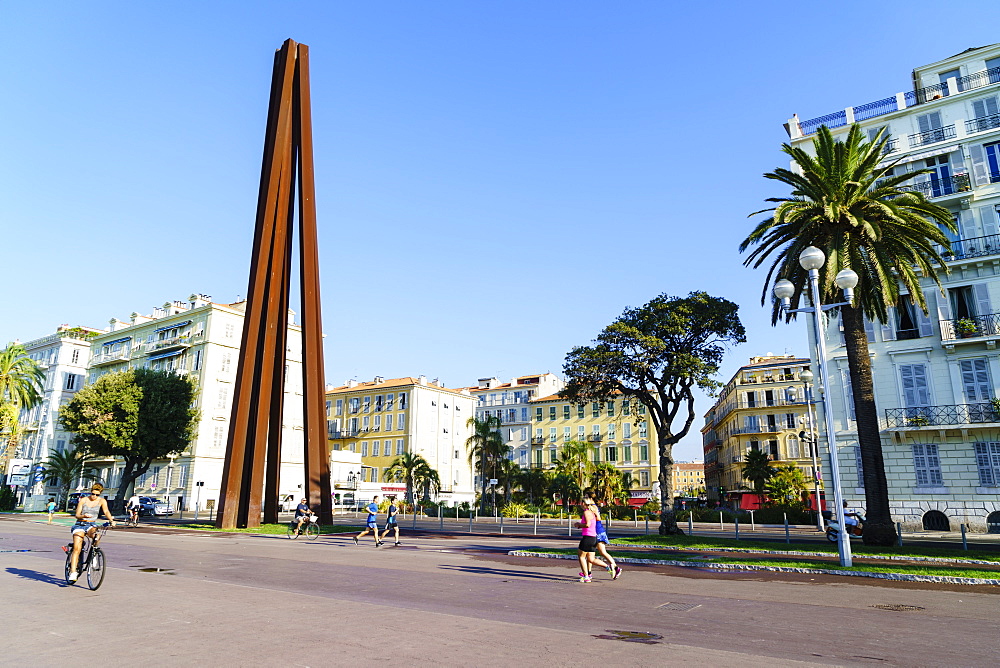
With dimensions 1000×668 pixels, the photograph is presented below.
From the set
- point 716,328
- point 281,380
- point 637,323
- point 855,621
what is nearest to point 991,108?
point 716,328

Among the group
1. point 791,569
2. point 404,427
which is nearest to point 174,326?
point 404,427

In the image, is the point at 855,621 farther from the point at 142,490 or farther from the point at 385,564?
the point at 142,490

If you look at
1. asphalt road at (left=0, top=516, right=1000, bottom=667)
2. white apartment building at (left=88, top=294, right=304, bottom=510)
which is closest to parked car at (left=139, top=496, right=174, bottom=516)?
white apartment building at (left=88, top=294, right=304, bottom=510)

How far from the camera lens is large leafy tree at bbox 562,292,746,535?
27.8 metres

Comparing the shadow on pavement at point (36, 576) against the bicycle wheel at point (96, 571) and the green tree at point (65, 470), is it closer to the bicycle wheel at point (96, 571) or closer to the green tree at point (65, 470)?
the bicycle wheel at point (96, 571)

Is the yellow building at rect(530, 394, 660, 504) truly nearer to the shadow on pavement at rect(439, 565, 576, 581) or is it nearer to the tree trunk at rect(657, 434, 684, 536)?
the tree trunk at rect(657, 434, 684, 536)

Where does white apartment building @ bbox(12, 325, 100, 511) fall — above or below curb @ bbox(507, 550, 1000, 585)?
above

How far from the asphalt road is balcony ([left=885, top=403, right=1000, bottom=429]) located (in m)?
23.1

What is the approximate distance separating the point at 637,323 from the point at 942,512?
→ 17987mm

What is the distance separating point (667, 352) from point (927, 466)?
1559cm

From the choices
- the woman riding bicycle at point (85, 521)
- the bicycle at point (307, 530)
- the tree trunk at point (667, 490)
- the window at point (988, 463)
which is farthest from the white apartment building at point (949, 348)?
the woman riding bicycle at point (85, 521)

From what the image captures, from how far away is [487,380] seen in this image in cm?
10019

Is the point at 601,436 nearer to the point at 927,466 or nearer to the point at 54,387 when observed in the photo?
the point at 927,466

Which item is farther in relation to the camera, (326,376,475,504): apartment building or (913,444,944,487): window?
(326,376,475,504): apartment building
